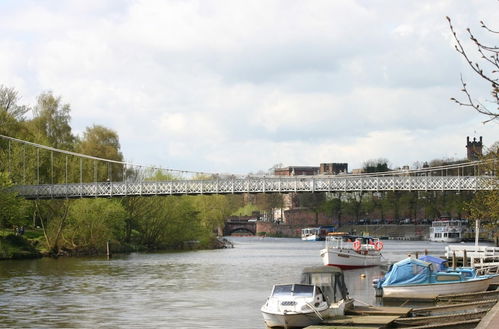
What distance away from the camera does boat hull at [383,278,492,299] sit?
48281 millimetres

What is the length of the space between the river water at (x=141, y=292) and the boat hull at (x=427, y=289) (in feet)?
5.61

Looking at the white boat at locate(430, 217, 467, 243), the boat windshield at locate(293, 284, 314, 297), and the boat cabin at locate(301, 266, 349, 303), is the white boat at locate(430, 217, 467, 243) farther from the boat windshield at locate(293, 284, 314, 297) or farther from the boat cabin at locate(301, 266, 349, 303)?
the boat windshield at locate(293, 284, 314, 297)

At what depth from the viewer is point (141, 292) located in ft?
185

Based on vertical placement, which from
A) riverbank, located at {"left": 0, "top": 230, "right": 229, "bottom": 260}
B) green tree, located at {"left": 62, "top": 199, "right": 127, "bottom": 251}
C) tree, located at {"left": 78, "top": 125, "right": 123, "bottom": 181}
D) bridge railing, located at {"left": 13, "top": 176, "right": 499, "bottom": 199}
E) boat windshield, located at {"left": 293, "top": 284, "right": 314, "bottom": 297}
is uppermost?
tree, located at {"left": 78, "top": 125, "right": 123, "bottom": 181}

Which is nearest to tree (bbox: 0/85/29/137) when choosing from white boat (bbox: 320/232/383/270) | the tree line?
the tree line

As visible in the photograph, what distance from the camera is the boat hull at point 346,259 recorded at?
74.6m

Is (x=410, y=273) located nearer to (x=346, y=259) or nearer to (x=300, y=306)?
(x=300, y=306)

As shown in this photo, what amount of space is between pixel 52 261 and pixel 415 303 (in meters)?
46.3

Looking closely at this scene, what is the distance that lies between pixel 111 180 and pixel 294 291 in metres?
75.2

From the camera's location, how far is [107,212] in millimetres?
100500

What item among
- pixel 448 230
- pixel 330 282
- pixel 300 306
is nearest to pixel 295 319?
pixel 300 306

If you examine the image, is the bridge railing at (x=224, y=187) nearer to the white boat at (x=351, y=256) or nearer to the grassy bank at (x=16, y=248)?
the grassy bank at (x=16, y=248)

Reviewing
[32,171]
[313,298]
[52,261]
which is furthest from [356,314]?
[32,171]

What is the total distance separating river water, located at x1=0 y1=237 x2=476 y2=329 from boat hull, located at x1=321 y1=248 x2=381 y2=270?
2.12 meters
